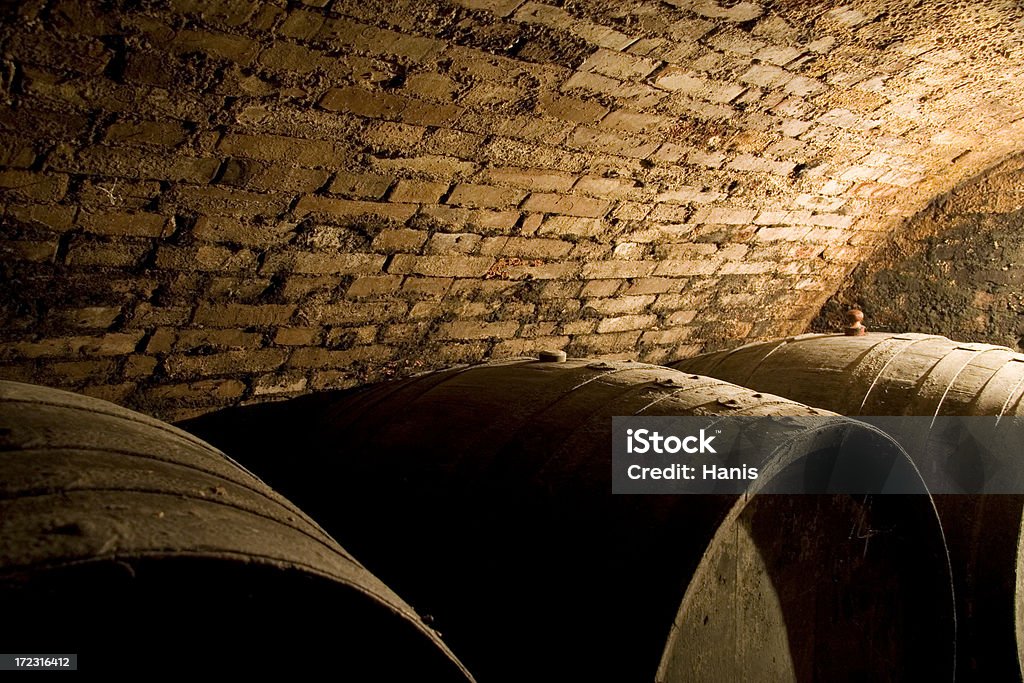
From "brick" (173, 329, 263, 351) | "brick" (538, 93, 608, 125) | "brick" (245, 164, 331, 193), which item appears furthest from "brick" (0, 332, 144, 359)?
"brick" (538, 93, 608, 125)

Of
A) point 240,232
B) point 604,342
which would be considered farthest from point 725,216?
point 240,232

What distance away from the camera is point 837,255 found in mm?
5367

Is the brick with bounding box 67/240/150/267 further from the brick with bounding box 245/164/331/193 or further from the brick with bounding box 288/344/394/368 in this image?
the brick with bounding box 288/344/394/368

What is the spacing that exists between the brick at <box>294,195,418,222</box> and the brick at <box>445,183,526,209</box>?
198 mm

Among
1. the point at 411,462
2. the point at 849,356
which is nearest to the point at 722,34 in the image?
the point at 849,356

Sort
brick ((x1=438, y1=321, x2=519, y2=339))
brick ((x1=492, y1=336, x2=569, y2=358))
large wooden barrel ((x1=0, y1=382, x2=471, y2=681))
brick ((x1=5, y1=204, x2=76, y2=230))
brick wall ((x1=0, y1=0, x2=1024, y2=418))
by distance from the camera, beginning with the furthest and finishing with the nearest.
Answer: brick ((x1=492, y1=336, x2=569, y2=358)) < brick ((x1=438, y1=321, x2=519, y2=339)) < brick ((x1=5, y1=204, x2=76, y2=230)) < brick wall ((x1=0, y1=0, x2=1024, y2=418)) < large wooden barrel ((x1=0, y1=382, x2=471, y2=681))

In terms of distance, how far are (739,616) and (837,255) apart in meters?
4.45

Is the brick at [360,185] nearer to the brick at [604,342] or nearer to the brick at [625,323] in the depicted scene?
the brick at [604,342]

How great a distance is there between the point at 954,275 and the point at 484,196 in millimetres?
4849

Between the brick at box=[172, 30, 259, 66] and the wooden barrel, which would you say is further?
the wooden barrel

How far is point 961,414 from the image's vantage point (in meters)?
2.47

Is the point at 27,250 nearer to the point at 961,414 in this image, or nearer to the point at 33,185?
the point at 33,185

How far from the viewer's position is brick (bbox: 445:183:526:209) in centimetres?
289

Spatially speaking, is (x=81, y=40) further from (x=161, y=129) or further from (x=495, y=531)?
(x=495, y=531)
